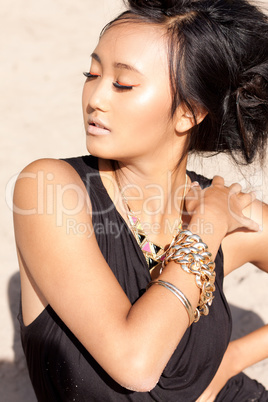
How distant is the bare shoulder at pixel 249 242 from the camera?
2475 millimetres

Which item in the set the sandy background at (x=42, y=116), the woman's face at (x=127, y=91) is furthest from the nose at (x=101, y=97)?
the sandy background at (x=42, y=116)

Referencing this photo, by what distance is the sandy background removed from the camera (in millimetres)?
3535

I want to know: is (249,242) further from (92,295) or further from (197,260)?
(92,295)

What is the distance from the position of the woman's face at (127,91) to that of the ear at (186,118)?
10 cm

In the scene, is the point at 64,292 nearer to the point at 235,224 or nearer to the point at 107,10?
the point at 235,224

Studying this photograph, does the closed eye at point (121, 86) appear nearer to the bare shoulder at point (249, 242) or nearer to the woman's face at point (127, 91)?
the woman's face at point (127, 91)

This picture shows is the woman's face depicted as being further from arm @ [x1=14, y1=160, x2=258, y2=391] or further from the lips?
arm @ [x1=14, y1=160, x2=258, y2=391]

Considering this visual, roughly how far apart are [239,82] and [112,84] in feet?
1.91

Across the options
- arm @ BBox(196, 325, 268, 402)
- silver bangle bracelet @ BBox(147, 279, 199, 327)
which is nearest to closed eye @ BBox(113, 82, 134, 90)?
silver bangle bracelet @ BBox(147, 279, 199, 327)

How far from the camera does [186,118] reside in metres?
2.14

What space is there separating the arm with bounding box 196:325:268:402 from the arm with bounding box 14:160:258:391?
0.72 m

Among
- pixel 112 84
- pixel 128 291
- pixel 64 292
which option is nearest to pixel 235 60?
pixel 112 84

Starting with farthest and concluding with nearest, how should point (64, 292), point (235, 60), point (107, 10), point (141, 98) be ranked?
point (107, 10) → point (235, 60) → point (141, 98) → point (64, 292)

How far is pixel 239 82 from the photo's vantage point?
7.28 ft
